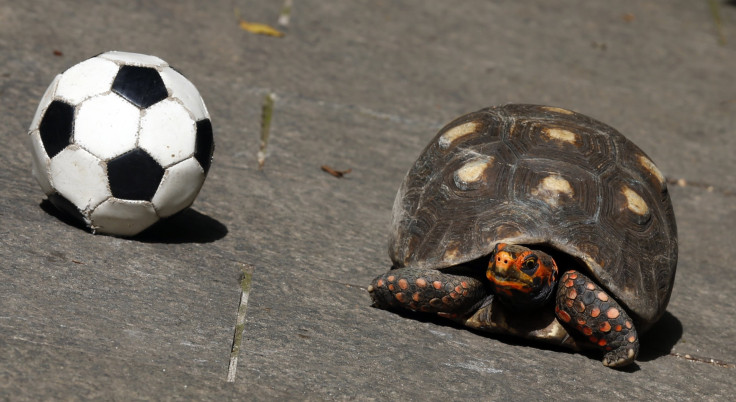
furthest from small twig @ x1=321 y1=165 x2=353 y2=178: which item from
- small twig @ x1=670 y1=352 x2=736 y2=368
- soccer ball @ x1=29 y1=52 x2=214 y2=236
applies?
small twig @ x1=670 y1=352 x2=736 y2=368

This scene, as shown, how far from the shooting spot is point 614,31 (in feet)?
30.3

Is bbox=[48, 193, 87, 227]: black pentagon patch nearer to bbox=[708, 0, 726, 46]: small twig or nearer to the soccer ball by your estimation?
the soccer ball

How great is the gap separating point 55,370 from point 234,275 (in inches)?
48.9

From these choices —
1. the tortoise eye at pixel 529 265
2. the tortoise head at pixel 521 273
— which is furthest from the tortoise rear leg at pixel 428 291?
the tortoise eye at pixel 529 265

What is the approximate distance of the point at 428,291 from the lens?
4.11m

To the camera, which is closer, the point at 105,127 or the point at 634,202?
the point at 105,127

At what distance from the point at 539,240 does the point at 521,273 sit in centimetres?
20

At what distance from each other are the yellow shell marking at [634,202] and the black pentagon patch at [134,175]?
85.9 inches

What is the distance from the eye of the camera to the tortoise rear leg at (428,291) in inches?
161

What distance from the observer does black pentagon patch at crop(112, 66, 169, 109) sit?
13.4 ft

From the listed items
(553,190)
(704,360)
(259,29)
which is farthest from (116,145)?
(259,29)

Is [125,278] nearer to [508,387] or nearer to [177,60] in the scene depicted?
[508,387]

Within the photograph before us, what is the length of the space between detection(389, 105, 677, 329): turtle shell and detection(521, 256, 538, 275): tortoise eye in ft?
0.37

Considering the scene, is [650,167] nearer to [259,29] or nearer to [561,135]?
[561,135]
